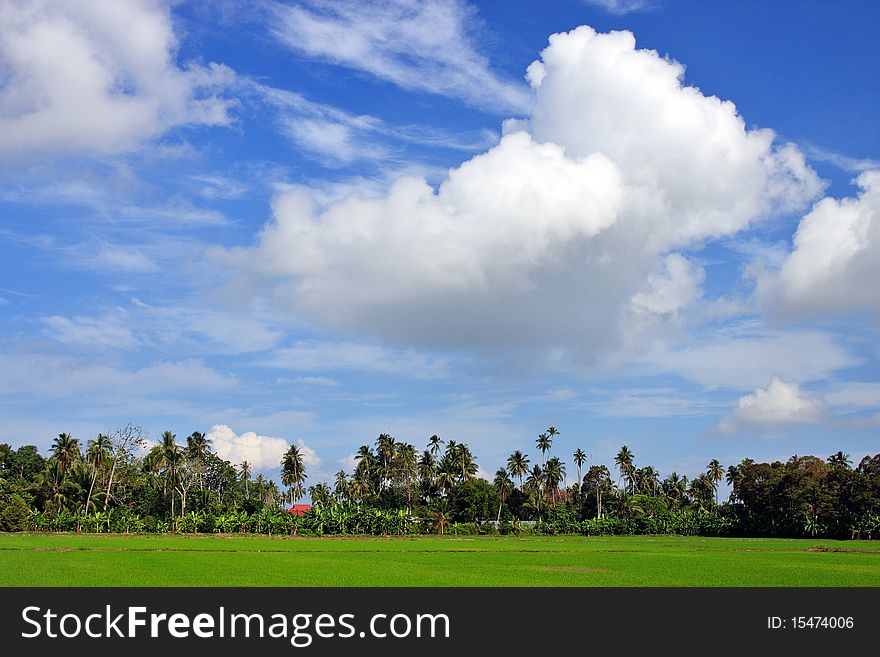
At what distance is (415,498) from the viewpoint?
315 feet

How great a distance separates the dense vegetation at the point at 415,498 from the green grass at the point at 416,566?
63.5 ft

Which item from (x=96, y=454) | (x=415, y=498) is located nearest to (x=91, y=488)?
(x=96, y=454)

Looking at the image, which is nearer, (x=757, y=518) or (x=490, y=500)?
(x=757, y=518)

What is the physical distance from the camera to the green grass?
30297 millimetres

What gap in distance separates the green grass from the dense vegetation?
19360 mm
